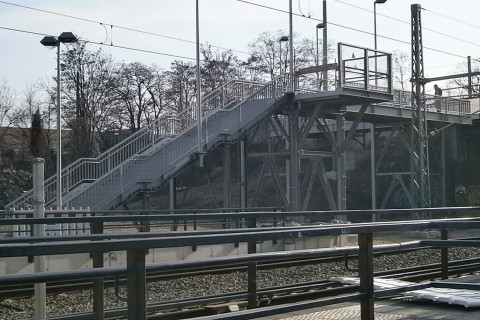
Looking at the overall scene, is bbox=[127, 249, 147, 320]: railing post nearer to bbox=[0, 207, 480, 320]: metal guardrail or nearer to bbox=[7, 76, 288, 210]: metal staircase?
bbox=[0, 207, 480, 320]: metal guardrail

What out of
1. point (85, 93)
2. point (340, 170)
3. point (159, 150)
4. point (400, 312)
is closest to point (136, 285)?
point (400, 312)

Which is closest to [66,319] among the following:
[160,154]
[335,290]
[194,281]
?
[335,290]

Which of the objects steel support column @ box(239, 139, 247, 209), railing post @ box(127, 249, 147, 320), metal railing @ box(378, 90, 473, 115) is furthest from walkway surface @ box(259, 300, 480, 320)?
metal railing @ box(378, 90, 473, 115)

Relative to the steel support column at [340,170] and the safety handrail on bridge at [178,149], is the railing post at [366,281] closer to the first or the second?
the safety handrail on bridge at [178,149]

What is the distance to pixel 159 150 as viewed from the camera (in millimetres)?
26672

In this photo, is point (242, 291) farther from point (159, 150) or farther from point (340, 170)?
point (340, 170)

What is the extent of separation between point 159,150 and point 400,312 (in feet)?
65.3

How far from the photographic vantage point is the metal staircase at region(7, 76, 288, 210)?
82.7ft

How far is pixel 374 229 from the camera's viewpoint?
6.03 meters

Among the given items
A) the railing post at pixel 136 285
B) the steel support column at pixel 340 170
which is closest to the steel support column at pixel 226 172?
the steel support column at pixel 340 170

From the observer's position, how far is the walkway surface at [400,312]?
6.98 meters

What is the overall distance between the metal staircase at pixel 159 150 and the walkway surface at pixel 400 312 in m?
17.5

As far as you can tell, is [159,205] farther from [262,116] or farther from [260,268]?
[260,268]

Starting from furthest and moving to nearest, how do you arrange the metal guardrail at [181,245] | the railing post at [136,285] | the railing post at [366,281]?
the railing post at [366,281] → the railing post at [136,285] → the metal guardrail at [181,245]
